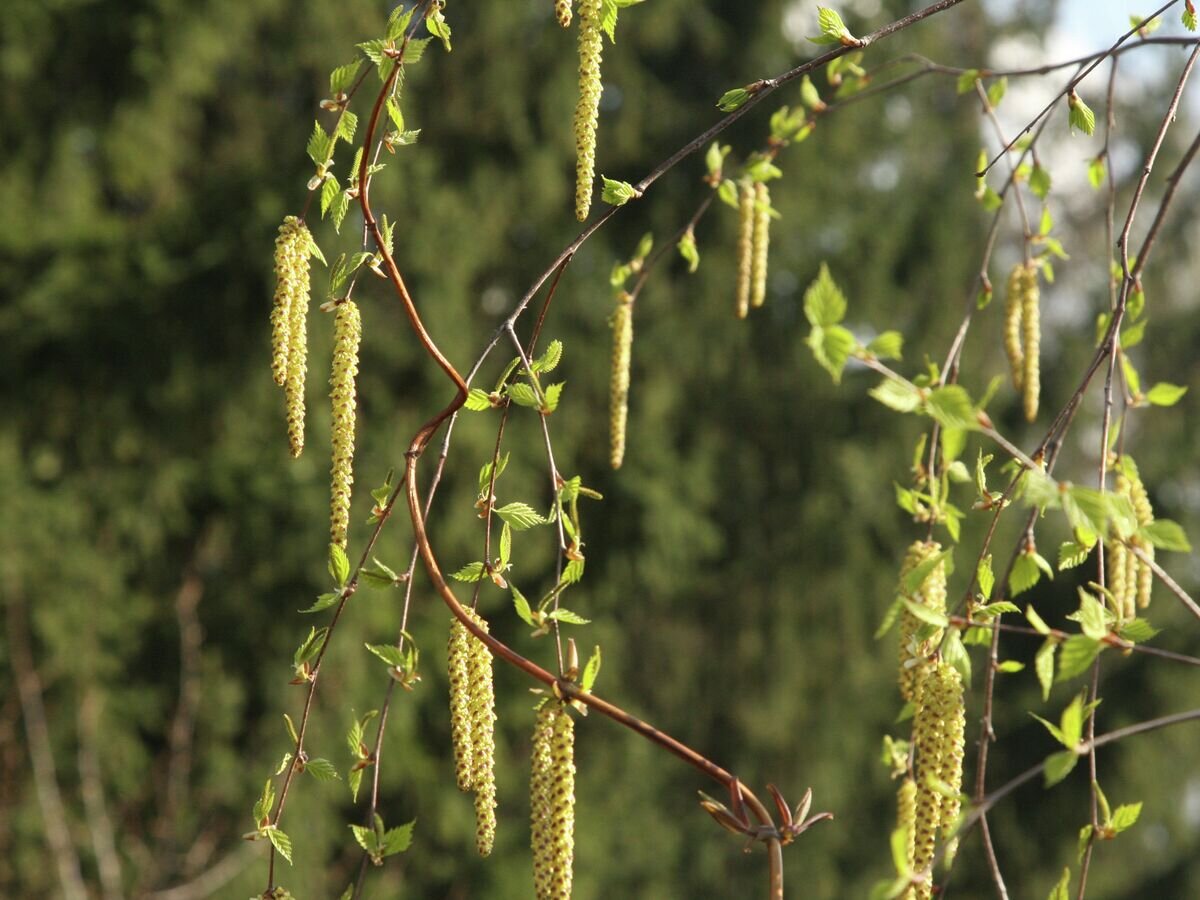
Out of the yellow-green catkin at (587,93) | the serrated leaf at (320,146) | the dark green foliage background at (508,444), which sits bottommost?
the dark green foliage background at (508,444)

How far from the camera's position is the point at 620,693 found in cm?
465

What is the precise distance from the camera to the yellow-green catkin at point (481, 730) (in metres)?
0.82

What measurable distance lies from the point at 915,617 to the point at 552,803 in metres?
0.31

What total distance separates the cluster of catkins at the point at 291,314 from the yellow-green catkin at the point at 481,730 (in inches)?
7.0

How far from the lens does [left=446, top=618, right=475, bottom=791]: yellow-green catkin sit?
824 millimetres

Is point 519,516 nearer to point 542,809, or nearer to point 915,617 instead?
point 542,809

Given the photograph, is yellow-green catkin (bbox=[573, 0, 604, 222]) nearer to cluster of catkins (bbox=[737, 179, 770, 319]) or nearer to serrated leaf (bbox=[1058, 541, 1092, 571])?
serrated leaf (bbox=[1058, 541, 1092, 571])

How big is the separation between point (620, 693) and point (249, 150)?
2.20 metres

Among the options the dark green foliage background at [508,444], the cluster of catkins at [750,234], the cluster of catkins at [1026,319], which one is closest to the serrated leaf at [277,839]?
the cluster of catkins at [750,234]

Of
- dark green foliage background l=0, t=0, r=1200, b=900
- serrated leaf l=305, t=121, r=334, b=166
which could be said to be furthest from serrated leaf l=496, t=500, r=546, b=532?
dark green foliage background l=0, t=0, r=1200, b=900

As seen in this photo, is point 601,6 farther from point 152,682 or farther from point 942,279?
point 942,279

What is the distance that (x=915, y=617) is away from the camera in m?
0.95

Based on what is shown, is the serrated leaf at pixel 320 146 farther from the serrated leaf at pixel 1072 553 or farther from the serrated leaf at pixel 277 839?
the serrated leaf at pixel 1072 553

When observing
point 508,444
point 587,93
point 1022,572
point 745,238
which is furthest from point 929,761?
point 508,444
